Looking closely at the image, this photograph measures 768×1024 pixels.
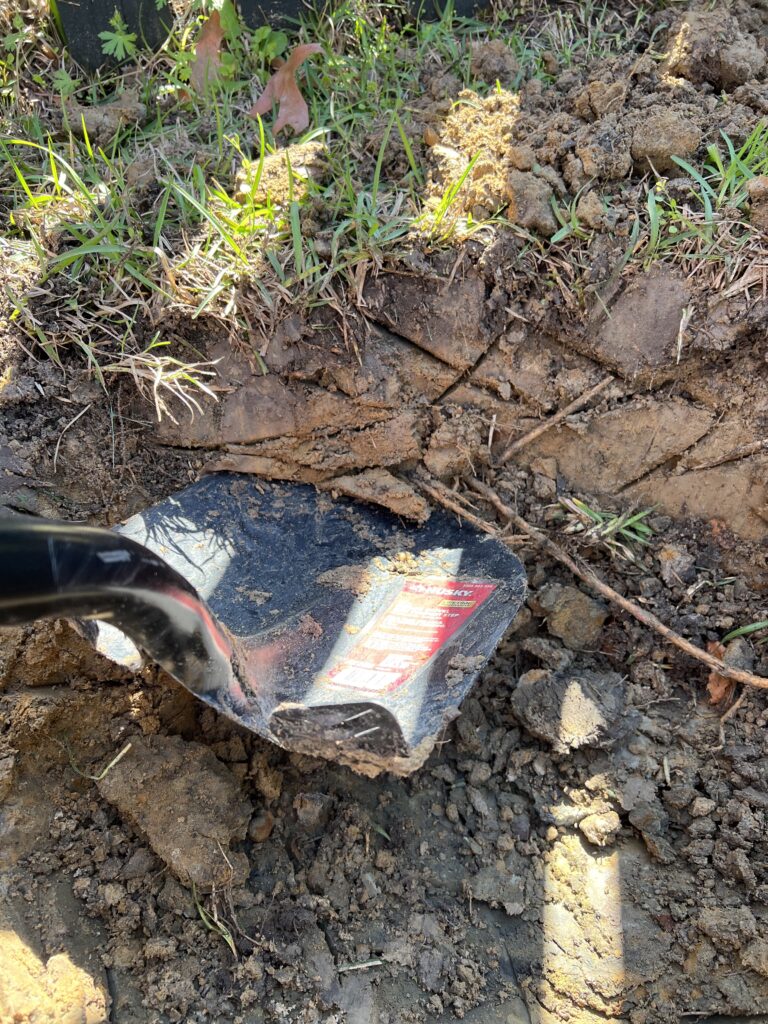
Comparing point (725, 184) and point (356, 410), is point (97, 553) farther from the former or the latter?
point (725, 184)

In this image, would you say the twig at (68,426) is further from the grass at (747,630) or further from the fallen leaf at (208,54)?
the grass at (747,630)

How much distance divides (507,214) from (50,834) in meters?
1.94

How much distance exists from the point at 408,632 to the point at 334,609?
0.20 meters

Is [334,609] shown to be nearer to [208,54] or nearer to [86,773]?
[86,773]

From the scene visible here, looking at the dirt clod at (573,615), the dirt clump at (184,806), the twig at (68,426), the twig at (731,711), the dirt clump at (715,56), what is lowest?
the twig at (731,711)

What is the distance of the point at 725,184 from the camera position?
210 cm

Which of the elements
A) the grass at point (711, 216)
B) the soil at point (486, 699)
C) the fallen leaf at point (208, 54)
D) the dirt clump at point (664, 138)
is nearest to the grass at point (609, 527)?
the soil at point (486, 699)

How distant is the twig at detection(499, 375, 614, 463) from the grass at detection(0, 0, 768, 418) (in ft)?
0.76

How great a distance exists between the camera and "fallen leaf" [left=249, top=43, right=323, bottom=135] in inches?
95.3

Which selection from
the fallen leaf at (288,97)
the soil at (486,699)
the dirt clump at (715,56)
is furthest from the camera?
the fallen leaf at (288,97)

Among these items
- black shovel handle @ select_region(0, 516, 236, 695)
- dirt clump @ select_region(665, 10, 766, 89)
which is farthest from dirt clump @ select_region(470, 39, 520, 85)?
black shovel handle @ select_region(0, 516, 236, 695)

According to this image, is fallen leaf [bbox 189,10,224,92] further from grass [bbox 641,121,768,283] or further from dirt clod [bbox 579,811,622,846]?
dirt clod [bbox 579,811,622,846]

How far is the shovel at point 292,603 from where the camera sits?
4.56 ft

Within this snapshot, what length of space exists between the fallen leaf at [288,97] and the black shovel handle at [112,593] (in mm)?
1555
